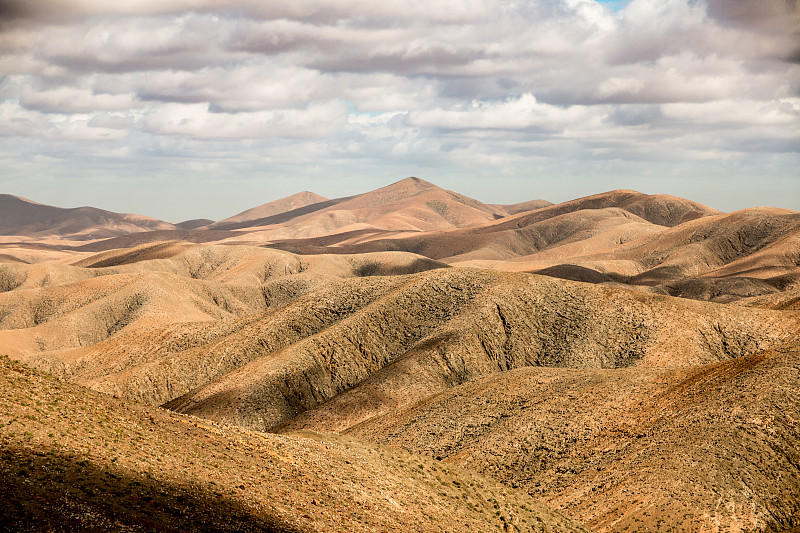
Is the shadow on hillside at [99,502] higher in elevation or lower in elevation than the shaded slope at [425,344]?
higher

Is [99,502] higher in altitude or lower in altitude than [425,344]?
higher

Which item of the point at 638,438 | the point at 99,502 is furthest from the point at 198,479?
the point at 638,438

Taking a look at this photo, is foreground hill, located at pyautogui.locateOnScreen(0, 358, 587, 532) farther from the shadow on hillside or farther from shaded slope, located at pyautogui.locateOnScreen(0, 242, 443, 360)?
shaded slope, located at pyautogui.locateOnScreen(0, 242, 443, 360)

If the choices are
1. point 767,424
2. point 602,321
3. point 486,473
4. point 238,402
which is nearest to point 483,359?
point 602,321

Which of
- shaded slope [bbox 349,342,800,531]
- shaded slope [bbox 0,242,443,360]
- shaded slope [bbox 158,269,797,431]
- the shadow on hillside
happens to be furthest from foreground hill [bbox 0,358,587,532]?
shaded slope [bbox 0,242,443,360]

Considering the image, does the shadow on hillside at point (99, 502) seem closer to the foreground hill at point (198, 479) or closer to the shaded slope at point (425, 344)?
the foreground hill at point (198, 479)

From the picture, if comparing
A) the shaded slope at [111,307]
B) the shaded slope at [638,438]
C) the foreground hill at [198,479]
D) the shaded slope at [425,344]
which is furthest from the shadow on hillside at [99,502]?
the shaded slope at [111,307]

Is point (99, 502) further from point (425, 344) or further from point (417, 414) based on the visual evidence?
point (425, 344)
